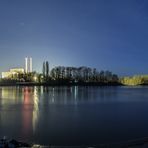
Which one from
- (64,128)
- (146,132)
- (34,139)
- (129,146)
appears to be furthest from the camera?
(64,128)

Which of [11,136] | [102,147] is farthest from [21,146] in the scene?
[11,136]

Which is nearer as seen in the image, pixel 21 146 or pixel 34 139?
pixel 21 146

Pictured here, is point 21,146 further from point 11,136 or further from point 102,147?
point 11,136

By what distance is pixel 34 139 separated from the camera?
91.6 feet

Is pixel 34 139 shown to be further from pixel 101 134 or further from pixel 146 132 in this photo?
pixel 146 132

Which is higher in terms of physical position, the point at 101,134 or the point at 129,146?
the point at 129,146

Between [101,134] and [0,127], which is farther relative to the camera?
[0,127]

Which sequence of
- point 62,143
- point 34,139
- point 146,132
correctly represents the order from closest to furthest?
point 62,143
point 34,139
point 146,132

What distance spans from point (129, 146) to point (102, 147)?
1447 mm

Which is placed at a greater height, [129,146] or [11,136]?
[129,146]

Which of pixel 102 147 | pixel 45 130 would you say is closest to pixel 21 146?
pixel 102 147

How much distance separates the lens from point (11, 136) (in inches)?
1160

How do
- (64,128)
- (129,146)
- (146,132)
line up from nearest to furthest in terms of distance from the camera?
1. (129,146)
2. (146,132)
3. (64,128)

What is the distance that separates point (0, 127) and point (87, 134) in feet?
36.1
